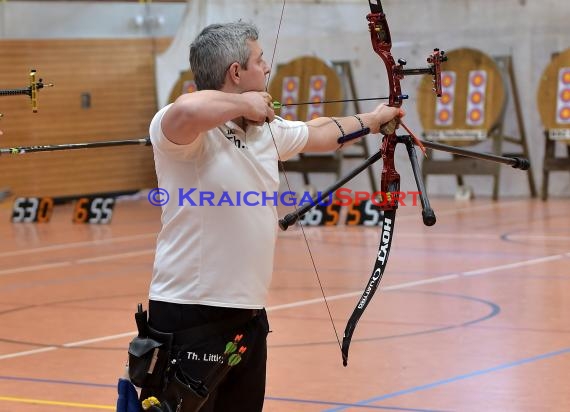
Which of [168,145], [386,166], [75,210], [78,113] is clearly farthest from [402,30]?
[168,145]

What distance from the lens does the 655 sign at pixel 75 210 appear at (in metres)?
9.38

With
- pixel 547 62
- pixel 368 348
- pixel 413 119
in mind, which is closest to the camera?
pixel 368 348

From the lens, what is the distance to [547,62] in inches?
398

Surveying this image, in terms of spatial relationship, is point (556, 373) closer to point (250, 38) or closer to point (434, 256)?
point (250, 38)

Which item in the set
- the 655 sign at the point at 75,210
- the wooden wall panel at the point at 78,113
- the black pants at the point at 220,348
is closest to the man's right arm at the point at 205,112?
the black pants at the point at 220,348

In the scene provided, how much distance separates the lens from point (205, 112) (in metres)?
2.16

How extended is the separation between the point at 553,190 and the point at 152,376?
825 centimetres

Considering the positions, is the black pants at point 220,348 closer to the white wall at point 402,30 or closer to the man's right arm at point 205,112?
the man's right arm at point 205,112

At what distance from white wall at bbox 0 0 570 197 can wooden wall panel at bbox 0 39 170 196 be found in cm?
22

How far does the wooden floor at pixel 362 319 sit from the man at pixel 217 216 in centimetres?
114

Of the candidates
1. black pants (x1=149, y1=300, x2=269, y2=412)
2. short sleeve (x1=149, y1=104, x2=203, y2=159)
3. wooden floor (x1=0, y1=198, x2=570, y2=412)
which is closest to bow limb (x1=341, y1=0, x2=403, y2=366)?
black pants (x1=149, y1=300, x2=269, y2=412)

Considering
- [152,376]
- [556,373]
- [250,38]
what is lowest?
[556,373]

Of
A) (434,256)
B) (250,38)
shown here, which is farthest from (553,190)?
(250,38)

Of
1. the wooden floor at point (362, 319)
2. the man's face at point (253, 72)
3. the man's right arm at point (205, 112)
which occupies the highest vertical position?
the man's face at point (253, 72)
